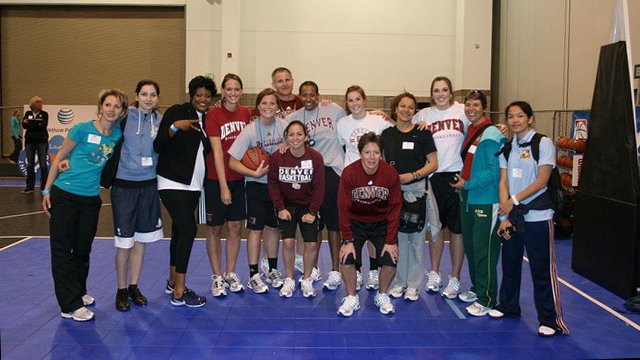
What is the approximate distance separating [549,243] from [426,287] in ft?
4.76

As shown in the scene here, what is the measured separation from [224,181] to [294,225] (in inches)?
29.6

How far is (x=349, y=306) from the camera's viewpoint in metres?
4.50

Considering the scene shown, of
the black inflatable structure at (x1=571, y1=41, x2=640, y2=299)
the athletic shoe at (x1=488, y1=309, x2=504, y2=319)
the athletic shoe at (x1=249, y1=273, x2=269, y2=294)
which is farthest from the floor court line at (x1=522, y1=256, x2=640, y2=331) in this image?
the athletic shoe at (x1=249, y1=273, x2=269, y2=294)

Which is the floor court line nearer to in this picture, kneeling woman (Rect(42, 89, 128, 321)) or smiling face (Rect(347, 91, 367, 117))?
smiling face (Rect(347, 91, 367, 117))

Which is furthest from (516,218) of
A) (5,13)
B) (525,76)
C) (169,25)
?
(5,13)

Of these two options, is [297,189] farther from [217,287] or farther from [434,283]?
[434,283]

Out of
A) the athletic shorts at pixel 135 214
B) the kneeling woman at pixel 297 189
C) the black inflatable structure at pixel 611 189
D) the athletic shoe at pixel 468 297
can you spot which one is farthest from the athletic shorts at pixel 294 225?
the black inflatable structure at pixel 611 189

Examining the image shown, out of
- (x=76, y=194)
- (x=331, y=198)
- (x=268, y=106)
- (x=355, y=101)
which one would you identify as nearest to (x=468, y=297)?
(x=331, y=198)

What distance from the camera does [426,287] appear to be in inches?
205

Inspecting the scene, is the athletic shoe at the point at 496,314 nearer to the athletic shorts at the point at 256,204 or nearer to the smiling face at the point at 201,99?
the athletic shorts at the point at 256,204

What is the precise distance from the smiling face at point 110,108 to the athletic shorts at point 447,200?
9.08ft

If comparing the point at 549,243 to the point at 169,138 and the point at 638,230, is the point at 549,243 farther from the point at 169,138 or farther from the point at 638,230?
the point at 169,138

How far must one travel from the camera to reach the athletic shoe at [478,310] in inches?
177

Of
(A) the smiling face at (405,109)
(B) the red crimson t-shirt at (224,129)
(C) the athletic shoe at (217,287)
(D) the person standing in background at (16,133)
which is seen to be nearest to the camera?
(A) the smiling face at (405,109)
